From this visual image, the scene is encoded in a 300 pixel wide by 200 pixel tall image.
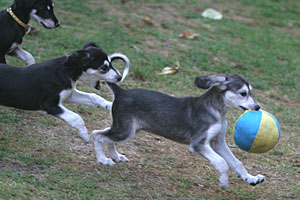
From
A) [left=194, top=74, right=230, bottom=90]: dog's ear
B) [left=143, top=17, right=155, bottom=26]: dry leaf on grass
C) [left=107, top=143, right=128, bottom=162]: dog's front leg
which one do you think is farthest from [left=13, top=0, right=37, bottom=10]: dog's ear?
[left=143, top=17, right=155, bottom=26]: dry leaf on grass

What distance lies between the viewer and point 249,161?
666 centimetres

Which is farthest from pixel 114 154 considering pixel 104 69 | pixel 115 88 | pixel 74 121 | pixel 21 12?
pixel 21 12

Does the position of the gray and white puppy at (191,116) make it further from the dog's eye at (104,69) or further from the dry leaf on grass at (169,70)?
the dry leaf on grass at (169,70)

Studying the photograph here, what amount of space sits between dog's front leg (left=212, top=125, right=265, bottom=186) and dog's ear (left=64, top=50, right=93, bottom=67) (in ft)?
6.33

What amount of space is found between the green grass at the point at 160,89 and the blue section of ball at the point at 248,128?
574 millimetres

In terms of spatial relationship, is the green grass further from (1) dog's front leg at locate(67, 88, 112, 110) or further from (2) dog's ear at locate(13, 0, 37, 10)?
(2) dog's ear at locate(13, 0, 37, 10)

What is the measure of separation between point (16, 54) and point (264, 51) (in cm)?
665

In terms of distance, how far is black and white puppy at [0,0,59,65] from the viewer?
24.3 ft

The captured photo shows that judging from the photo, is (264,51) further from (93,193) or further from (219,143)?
(93,193)

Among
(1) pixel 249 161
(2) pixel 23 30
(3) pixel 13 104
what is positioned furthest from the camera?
(2) pixel 23 30

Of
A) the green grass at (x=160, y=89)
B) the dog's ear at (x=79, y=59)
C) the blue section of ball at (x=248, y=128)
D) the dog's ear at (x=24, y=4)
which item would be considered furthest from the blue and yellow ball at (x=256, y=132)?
the dog's ear at (x=24, y=4)

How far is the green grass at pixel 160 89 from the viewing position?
18.1ft

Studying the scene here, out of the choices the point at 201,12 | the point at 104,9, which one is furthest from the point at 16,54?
the point at 201,12

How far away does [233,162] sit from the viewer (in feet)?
18.7
